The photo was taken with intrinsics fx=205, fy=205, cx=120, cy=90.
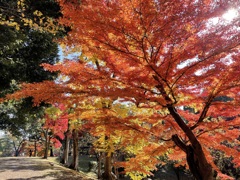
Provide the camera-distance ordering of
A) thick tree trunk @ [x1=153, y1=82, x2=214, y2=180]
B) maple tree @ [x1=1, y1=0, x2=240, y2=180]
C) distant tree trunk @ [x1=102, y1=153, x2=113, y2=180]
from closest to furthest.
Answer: maple tree @ [x1=1, y1=0, x2=240, y2=180], thick tree trunk @ [x1=153, y1=82, x2=214, y2=180], distant tree trunk @ [x1=102, y1=153, x2=113, y2=180]

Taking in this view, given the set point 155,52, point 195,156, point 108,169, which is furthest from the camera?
point 108,169

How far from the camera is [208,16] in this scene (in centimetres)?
396

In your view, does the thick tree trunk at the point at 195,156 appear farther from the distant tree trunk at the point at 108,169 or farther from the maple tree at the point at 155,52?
the distant tree trunk at the point at 108,169

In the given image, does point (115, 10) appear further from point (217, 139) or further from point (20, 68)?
point (20, 68)

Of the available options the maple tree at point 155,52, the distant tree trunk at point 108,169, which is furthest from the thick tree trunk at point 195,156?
the distant tree trunk at point 108,169

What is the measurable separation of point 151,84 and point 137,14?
1.69 meters

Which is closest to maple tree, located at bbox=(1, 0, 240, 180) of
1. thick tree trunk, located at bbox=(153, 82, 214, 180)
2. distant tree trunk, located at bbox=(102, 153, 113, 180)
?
thick tree trunk, located at bbox=(153, 82, 214, 180)

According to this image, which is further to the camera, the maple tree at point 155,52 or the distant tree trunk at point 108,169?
the distant tree trunk at point 108,169

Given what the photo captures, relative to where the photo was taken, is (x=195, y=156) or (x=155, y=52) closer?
(x=155, y=52)

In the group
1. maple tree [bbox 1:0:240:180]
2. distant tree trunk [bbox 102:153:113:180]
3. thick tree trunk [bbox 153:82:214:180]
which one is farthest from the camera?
distant tree trunk [bbox 102:153:113:180]

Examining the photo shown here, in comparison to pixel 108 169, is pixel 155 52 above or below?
above

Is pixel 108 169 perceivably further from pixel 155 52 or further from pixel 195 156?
pixel 155 52

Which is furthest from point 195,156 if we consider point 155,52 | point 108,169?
point 108,169

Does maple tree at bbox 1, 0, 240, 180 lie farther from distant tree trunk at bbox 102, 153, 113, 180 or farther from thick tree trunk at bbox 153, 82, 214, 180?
distant tree trunk at bbox 102, 153, 113, 180
